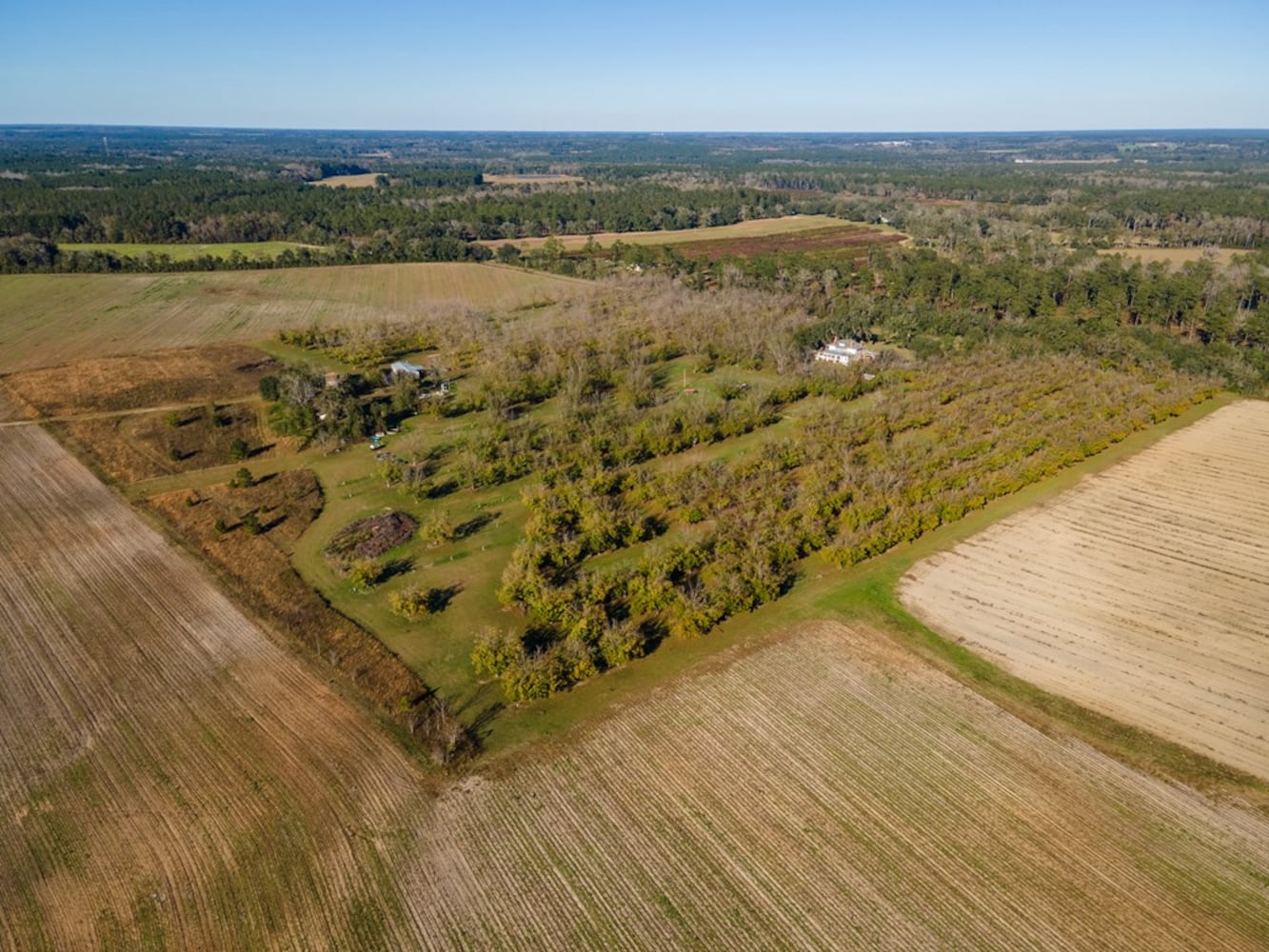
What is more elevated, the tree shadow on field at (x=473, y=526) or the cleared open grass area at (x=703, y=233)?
the cleared open grass area at (x=703, y=233)

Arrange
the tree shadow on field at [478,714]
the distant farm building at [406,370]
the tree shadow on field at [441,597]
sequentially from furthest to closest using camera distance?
the distant farm building at [406,370]
the tree shadow on field at [441,597]
the tree shadow on field at [478,714]

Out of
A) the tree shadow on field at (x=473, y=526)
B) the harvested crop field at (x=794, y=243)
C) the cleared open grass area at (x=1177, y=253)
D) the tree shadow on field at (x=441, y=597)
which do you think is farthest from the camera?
the harvested crop field at (x=794, y=243)

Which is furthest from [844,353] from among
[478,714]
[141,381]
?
[141,381]

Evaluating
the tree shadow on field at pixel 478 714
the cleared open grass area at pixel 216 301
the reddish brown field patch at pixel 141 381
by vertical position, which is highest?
the cleared open grass area at pixel 216 301

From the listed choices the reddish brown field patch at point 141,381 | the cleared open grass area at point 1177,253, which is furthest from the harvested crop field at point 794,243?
the reddish brown field patch at point 141,381

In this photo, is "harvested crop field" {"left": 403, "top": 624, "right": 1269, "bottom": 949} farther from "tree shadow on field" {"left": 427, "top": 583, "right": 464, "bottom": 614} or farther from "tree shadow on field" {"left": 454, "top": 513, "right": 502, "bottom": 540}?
"tree shadow on field" {"left": 454, "top": 513, "right": 502, "bottom": 540}

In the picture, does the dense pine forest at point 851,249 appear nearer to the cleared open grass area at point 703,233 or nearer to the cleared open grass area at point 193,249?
the cleared open grass area at point 193,249

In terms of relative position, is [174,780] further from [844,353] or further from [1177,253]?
[1177,253]
